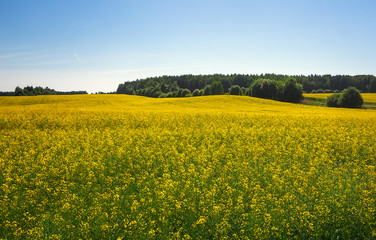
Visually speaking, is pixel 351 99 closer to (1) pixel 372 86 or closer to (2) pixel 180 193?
(2) pixel 180 193

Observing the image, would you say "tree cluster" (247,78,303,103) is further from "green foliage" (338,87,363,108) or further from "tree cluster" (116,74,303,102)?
"green foliage" (338,87,363,108)

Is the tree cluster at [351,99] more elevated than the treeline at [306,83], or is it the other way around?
the treeline at [306,83]

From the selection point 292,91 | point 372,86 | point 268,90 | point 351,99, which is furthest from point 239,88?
point 372,86

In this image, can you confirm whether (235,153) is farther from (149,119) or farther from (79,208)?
(149,119)

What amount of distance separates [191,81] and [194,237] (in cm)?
13294

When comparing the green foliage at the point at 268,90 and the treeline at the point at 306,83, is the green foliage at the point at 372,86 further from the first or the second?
the green foliage at the point at 268,90

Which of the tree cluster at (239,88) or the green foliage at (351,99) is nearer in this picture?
the green foliage at (351,99)

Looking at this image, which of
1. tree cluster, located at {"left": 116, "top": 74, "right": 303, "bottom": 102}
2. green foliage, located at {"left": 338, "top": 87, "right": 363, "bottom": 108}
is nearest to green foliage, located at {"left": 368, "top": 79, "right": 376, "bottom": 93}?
tree cluster, located at {"left": 116, "top": 74, "right": 303, "bottom": 102}

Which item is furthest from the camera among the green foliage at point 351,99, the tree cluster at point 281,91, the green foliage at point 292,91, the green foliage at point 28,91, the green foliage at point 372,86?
the green foliage at point 372,86

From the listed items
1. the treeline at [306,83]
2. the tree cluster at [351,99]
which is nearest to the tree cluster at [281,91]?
the tree cluster at [351,99]

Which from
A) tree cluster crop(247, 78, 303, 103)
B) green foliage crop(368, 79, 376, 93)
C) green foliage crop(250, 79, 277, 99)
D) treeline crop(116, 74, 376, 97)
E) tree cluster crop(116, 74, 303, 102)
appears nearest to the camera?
tree cluster crop(247, 78, 303, 103)

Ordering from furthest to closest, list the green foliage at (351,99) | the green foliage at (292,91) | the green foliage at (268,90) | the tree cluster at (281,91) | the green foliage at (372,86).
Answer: the green foliage at (372,86), the green foliage at (268,90), the tree cluster at (281,91), the green foliage at (292,91), the green foliage at (351,99)

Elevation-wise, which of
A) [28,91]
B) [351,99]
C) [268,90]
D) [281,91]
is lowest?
[351,99]

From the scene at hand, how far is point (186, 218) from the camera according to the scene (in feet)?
16.4
